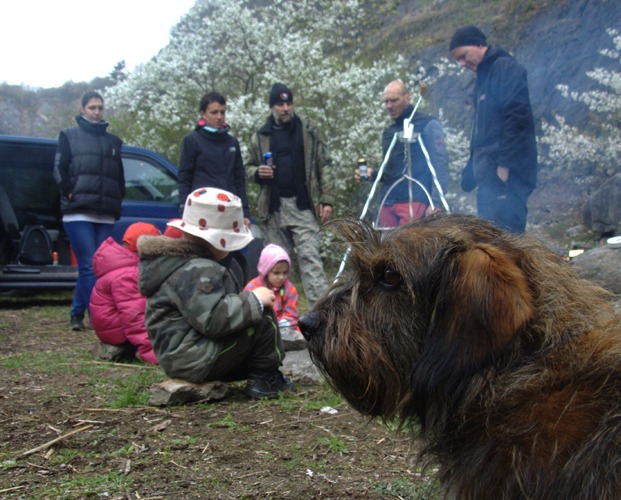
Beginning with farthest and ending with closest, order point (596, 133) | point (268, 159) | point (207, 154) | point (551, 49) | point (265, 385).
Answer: point (551, 49), point (596, 133), point (268, 159), point (207, 154), point (265, 385)

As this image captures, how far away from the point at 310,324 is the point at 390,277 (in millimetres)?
346

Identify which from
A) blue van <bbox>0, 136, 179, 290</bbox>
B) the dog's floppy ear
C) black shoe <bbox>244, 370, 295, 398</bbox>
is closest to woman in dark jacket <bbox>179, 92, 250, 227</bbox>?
blue van <bbox>0, 136, 179, 290</bbox>

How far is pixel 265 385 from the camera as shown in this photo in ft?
16.2

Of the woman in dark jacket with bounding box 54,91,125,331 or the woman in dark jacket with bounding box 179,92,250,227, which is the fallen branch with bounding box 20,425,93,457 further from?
the woman in dark jacket with bounding box 54,91,125,331

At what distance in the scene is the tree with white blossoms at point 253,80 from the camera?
577 inches

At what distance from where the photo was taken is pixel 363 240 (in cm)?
244

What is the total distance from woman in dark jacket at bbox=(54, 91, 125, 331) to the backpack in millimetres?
2198

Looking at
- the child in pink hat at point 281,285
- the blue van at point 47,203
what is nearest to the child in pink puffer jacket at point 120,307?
the child in pink hat at point 281,285

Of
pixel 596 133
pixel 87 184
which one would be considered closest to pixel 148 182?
pixel 87 184

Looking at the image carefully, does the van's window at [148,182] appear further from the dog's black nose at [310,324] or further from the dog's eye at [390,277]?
the dog's eye at [390,277]

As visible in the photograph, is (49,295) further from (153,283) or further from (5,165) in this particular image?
(153,283)

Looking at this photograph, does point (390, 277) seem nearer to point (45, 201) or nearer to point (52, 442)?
point (52, 442)

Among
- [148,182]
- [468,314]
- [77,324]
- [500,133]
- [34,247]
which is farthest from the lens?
[148,182]

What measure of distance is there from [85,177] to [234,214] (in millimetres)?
3555
